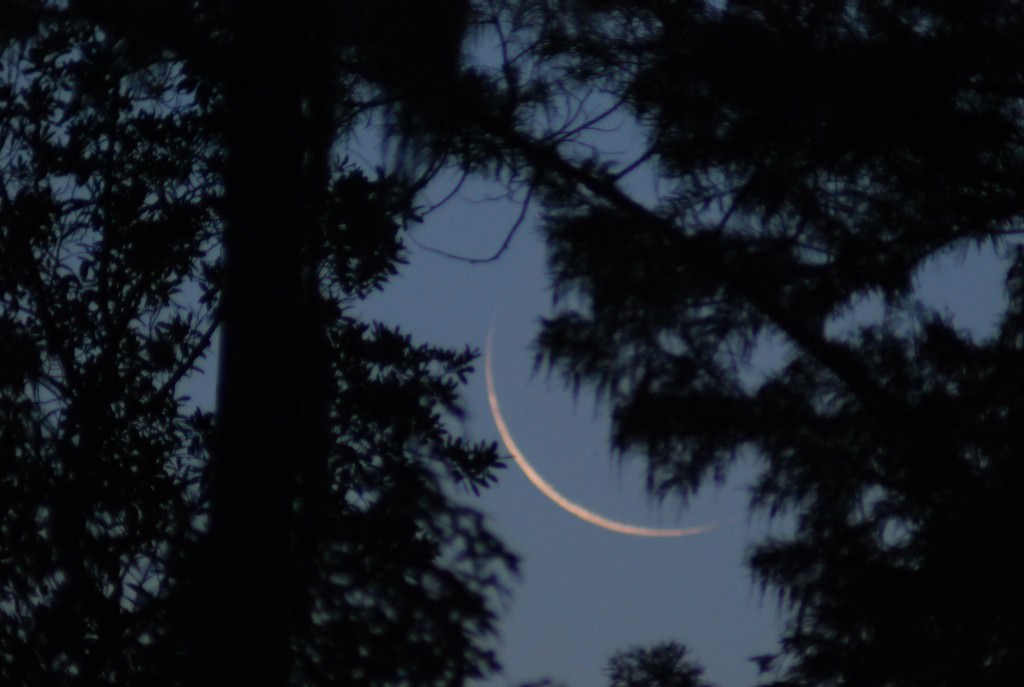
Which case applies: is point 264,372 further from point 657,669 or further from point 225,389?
point 657,669

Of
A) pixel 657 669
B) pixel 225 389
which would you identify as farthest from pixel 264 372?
pixel 657 669

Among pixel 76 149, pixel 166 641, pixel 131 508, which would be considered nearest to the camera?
pixel 166 641

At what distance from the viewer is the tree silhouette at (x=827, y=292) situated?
5.13 m

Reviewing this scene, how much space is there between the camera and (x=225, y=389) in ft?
19.0

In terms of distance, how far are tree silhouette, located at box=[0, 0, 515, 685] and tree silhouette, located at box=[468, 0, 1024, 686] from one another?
1.15 m

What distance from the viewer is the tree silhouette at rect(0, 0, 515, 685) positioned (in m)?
5.83

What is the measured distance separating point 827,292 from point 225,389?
2219 mm

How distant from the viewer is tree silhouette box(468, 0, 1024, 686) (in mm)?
5133

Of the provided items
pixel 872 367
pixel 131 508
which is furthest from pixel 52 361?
pixel 872 367

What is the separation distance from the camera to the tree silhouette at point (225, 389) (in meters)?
5.83

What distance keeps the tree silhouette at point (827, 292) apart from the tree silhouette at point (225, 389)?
1149 millimetres

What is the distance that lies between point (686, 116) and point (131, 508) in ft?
9.02

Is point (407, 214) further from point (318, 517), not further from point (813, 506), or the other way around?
point (813, 506)

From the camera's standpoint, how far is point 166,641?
596 cm
